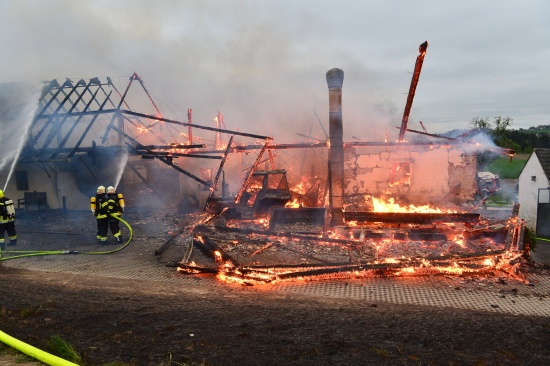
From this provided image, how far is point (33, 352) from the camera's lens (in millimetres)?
3459

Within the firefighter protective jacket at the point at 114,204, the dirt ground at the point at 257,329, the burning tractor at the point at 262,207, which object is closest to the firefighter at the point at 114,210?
the firefighter protective jacket at the point at 114,204

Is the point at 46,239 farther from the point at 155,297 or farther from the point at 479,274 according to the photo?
the point at 479,274

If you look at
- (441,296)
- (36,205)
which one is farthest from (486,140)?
(36,205)

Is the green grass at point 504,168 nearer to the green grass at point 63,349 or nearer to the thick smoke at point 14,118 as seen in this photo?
the thick smoke at point 14,118

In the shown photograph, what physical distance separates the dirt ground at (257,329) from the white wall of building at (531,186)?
640 inches

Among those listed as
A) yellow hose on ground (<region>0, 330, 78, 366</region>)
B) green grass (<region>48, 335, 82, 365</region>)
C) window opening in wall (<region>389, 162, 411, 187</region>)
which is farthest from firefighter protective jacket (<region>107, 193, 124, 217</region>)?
window opening in wall (<region>389, 162, 411, 187</region>)

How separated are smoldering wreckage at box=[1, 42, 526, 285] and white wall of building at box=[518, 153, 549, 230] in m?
5.03

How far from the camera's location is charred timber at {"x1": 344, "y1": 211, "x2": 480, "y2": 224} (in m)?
11.8

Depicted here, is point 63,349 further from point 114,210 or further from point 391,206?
point 391,206

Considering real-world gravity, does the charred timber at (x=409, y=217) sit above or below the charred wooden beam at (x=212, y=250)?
above

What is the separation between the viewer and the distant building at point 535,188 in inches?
706

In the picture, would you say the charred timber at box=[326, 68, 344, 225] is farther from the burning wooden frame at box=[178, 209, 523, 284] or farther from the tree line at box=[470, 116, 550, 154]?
the tree line at box=[470, 116, 550, 154]

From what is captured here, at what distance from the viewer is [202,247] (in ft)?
29.8

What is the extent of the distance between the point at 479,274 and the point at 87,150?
1511 cm
